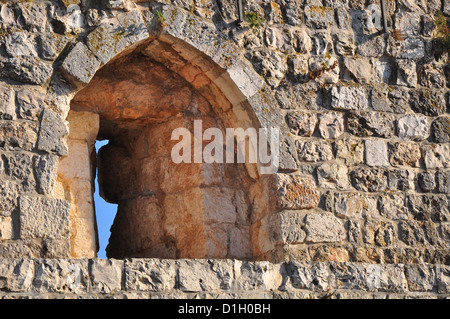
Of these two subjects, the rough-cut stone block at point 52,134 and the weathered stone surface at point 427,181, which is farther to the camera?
the weathered stone surface at point 427,181

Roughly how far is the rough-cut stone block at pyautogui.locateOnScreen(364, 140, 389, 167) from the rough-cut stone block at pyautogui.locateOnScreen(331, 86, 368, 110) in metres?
0.28

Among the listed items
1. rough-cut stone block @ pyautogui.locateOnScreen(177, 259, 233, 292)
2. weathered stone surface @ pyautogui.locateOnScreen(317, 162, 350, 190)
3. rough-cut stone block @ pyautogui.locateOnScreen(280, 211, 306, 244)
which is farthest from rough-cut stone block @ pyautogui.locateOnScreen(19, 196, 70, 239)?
weathered stone surface @ pyautogui.locateOnScreen(317, 162, 350, 190)

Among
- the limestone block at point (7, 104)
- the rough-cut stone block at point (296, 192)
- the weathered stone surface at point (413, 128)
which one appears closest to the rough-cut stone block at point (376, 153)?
the weathered stone surface at point (413, 128)

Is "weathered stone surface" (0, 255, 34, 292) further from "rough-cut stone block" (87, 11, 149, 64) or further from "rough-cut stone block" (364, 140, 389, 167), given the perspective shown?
"rough-cut stone block" (364, 140, 389, 167)

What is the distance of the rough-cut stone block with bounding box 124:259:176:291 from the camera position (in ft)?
17.8

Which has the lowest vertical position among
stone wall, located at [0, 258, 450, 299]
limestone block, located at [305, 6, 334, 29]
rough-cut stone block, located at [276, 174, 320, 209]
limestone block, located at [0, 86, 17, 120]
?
stone wall, located at [0, 258, 450, 299]

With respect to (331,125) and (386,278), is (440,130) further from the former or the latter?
(386,278)

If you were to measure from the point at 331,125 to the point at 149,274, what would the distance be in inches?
72.7

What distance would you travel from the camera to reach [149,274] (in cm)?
550

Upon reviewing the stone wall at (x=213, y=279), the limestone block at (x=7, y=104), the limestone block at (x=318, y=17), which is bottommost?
the stone wall at (x=213, y=279)

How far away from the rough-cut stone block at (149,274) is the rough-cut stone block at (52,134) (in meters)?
0.85

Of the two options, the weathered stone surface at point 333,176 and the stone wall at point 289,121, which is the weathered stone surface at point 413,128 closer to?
the stone wall at point 289,121

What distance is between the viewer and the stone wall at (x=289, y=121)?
5.50 metres

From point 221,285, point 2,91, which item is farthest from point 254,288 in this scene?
point 2,91
